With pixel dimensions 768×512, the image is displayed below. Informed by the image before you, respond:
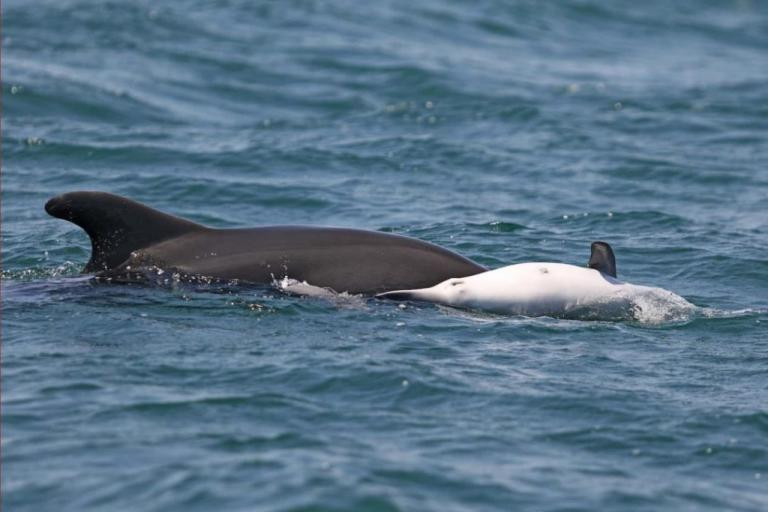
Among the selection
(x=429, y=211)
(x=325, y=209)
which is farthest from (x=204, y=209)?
(x=429, y=211)

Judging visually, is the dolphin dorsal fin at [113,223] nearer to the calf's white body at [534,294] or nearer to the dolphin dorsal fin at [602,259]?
the calf's white body at [534,294]

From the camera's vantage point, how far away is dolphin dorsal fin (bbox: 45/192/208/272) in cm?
1262

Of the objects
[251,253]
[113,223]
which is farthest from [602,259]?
[113,223]

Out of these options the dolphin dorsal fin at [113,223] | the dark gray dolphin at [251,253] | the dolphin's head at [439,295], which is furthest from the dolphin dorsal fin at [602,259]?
the dolphin dorsal fin at [113,223]

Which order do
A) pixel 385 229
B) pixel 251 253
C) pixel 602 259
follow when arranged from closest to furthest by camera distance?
pixel 251 253, pixel 602 259, pixel 385 229

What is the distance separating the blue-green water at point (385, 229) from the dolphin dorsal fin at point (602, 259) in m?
0.73

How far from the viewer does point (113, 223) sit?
12.8 metres

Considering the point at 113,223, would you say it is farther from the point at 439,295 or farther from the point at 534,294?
the point at 534,294

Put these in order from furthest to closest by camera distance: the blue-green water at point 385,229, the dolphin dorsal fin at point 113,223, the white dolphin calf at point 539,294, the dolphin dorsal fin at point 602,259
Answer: the dolphin dorsal fin at point 602,259, the white dolphin calf at point 539,294, the dolphin dorsal fin at point 113,223, the blue-green water at point 385,229

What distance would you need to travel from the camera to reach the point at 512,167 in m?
22.2

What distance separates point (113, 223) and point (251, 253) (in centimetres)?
131

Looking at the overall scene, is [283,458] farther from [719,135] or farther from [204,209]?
[719,135]

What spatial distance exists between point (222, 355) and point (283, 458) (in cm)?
224

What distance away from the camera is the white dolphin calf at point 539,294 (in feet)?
41.8
